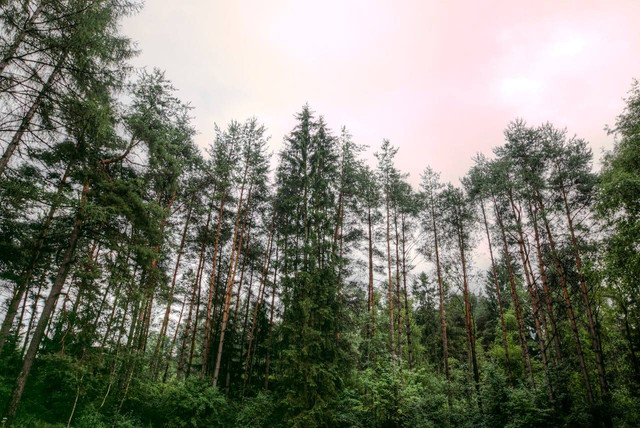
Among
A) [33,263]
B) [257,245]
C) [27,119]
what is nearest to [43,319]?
[33,263]

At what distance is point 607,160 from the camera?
1336 cm

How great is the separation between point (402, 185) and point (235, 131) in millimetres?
10778

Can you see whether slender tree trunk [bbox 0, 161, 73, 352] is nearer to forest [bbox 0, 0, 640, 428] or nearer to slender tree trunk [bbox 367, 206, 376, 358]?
forest [bbox 0, 0, 640, 428]

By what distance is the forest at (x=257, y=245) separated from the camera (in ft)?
24.8

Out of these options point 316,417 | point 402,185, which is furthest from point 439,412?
point 402,185

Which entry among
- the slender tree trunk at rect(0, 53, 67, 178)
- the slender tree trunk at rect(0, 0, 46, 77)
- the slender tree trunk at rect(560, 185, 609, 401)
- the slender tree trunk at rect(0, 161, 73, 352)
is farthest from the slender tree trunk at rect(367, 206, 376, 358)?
the slender tree trunk at rect(0, 0, 46, 77)

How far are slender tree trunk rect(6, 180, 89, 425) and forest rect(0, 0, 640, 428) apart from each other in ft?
0.21

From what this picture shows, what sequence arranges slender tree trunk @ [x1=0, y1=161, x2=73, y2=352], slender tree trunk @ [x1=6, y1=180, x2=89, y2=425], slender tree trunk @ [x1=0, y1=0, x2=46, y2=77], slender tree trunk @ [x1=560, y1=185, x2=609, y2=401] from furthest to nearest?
1. slender tree trunk @ [x1=560, y1=185, x2=609, y2=401]
2. slender tree trunk @ [x1=0, y1=161, x2=73, y2=352]
3. slender tree trunk @ [x1=6, y1=180, x2=89, y2=425]
4. slender tree trunk @ [x1=0, y1=0, x2=46, y2=77]

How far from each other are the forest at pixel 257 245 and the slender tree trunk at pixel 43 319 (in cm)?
6

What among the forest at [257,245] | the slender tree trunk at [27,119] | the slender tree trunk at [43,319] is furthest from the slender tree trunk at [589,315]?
the slender tree trunk at [43,319]

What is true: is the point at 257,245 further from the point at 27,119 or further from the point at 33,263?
the point at 27,119

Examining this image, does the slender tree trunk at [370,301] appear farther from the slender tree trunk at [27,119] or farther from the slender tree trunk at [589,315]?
the slender tree trunk at [27,119]

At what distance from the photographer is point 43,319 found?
8.27 meters

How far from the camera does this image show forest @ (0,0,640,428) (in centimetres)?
757
